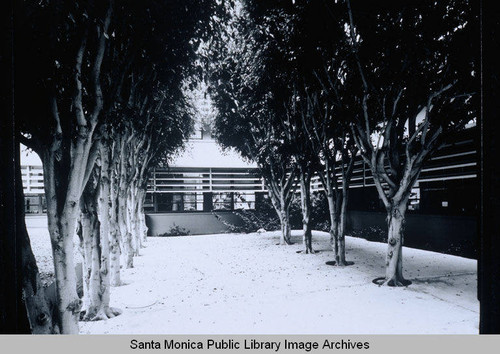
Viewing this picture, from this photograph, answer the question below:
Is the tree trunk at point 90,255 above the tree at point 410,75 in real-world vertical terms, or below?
below

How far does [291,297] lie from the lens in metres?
7.21

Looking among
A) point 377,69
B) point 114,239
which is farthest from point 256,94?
point 114,239

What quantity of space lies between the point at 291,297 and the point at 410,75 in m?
5.75


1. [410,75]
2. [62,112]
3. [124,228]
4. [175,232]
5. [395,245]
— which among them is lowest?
[175,232]

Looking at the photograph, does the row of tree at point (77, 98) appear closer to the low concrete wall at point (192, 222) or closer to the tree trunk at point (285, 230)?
the tree trunk at point (285, 230)

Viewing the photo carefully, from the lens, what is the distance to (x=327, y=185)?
10938 mm

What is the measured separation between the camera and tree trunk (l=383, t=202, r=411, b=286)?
25.4 ft

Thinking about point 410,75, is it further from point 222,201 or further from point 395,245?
point 222,201

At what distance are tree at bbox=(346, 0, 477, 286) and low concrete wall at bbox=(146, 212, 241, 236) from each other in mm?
15054

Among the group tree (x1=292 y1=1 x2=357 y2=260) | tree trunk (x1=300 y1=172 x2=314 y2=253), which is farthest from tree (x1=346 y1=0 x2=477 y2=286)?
tree trunk (x1=300 y1=172 x2=314 y2=253)

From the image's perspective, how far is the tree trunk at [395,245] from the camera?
775cm

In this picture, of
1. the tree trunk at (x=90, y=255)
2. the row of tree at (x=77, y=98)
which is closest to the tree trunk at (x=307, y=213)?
the row of tree at (x=77, y=98)

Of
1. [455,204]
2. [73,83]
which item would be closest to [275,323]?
[73,83]

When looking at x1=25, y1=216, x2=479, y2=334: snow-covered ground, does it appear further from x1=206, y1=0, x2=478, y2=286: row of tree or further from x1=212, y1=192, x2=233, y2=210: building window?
x1=212, y1=192, x2=233, y2=210: building window
